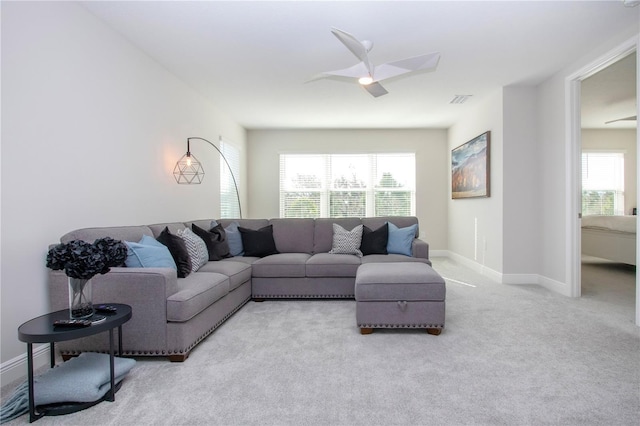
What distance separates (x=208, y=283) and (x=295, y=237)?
1961 mm

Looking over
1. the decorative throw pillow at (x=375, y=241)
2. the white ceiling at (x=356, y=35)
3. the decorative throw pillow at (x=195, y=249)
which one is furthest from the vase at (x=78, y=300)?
the decorative throw pillow at (x=375, y=241)

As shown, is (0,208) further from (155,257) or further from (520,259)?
(520,259)

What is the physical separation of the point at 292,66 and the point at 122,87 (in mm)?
1784

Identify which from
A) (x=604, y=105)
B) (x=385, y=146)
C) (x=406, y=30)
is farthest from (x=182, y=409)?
(x=604, y=105)

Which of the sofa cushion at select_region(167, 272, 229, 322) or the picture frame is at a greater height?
the picture frame

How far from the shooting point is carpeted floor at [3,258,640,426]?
169 cm

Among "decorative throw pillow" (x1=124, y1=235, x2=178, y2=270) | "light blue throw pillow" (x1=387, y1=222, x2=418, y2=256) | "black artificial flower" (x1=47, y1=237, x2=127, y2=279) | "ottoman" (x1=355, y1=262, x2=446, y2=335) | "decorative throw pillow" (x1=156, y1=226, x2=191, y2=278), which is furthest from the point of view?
"light blue throw pillow" (x1=387, y1=222, x2=418, y2=256)

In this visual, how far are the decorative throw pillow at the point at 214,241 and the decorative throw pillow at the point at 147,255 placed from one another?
102 centimetres

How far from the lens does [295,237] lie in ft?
15.0

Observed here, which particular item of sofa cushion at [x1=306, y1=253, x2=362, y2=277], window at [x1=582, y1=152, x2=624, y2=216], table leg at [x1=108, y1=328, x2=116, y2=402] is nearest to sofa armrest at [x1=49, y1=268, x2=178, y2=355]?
table leg at [x1=108, y1=328, x2=116, y2=402]

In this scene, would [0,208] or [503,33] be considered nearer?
[0,208]

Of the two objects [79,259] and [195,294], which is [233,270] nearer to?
[195,294]

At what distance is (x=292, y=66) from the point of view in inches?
153

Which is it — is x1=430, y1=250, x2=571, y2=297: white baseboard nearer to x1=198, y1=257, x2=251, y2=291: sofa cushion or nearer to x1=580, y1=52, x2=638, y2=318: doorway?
x1=580, y1=52, x2=638, y2=318: doorway
